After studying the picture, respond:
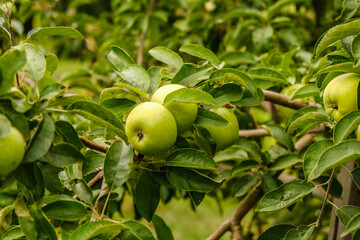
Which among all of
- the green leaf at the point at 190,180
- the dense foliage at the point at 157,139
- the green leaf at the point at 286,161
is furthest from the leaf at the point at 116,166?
the green leaf at the point at 286,161

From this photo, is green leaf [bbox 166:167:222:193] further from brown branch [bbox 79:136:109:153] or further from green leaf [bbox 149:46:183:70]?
green leaf [bbox 149:46:183:70]

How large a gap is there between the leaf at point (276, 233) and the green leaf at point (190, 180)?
15 cm

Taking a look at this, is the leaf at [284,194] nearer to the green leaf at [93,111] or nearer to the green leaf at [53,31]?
the green leaf at [93,111]

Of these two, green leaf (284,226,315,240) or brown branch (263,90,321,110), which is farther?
brown branch (263,90,321,110)

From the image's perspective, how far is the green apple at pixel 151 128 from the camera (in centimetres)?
81

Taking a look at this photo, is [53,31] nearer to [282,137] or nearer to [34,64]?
[34,64]

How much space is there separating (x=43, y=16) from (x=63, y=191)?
2309 millimetres

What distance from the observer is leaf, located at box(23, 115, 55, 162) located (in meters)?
0.69

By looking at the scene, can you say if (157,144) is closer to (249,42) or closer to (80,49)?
(249,42)

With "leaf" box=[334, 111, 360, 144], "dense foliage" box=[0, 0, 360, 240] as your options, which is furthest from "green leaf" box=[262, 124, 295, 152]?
"leaf" box=[334, 111, 360, 144]

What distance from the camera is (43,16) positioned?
9.54ft

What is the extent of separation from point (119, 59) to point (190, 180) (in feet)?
1.09

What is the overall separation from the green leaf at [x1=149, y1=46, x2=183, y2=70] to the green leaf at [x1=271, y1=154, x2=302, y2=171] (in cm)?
44

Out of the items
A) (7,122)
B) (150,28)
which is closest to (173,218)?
(150,28)
